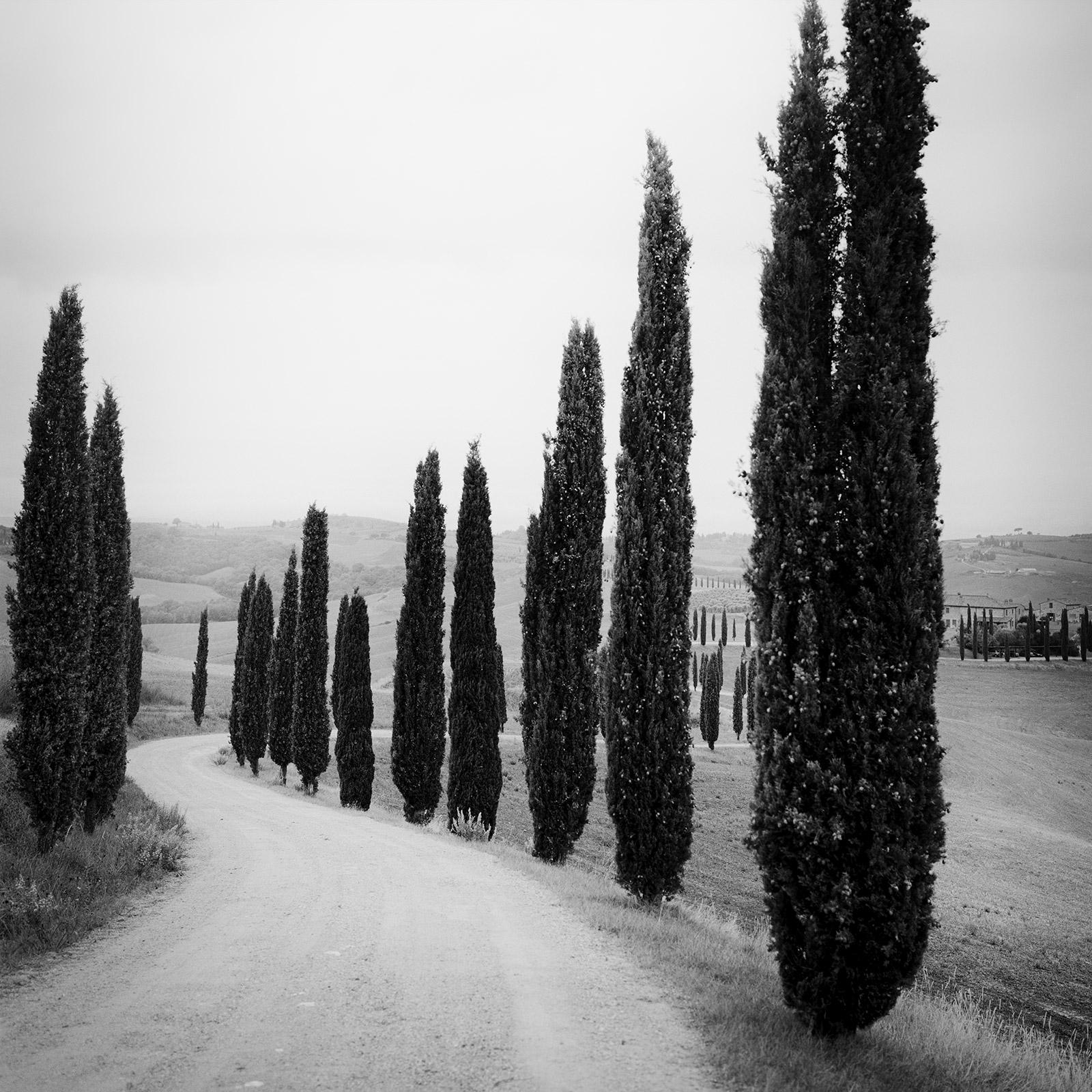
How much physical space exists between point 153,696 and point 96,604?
4614cm

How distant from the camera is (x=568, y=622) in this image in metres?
13.0

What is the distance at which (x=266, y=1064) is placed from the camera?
437 centimetres

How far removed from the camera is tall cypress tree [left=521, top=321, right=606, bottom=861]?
13.0m

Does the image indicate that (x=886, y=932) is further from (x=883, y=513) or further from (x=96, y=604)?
(x=96, y=604)

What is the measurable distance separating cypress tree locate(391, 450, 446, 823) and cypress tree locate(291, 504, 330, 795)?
769 cm

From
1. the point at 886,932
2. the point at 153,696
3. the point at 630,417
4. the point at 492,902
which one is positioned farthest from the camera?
the point at 153,696

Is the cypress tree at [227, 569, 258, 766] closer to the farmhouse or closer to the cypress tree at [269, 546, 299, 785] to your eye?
the cypress tree at [269, 546, 299, 785]

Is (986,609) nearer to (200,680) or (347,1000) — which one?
(200,680)

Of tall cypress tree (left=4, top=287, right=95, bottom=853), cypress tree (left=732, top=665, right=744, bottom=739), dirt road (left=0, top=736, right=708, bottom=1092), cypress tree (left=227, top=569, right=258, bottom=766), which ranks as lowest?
cypress tree (left=732, top=665, right=744, bottom=739)

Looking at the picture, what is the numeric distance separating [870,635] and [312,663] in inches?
984

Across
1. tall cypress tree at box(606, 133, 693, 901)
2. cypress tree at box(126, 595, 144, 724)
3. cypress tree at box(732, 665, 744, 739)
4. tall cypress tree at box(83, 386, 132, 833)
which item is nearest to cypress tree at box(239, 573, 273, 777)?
cypress tree at box(126, 595, 144, 724)

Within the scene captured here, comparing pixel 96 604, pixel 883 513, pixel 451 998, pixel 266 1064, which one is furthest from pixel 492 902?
pixel 96 604

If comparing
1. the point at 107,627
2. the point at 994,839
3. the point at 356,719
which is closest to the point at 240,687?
the point at 356,719

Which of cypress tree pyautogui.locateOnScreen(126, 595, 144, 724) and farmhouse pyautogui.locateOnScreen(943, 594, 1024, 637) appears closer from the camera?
cypress tree pyautogui.locateOnScreen(126, 595, 144, 724)
